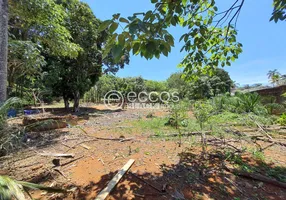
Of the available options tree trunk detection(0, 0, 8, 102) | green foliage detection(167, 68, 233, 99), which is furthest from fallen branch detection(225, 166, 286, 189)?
green foliage detection(167, 68, 233, 99)

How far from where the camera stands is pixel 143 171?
2576mm

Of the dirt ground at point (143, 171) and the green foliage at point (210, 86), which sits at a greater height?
the green foliage at point (210, 86)

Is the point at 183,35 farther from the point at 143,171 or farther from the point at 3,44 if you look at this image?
the point at 3,44

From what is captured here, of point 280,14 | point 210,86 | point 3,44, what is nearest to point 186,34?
point 280,14

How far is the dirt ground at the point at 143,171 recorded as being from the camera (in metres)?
2.08

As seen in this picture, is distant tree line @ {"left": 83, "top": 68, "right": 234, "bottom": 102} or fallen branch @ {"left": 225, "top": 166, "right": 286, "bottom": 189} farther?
distant tree line @ {"left": 83, "top": 68, "right": 234, "bottom": 102}

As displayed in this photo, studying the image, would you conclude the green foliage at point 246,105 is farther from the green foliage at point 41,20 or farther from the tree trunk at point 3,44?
the tree trunk at point 3,44

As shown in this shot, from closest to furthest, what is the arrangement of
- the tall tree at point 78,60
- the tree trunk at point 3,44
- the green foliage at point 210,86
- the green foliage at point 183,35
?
1. the green foliage at point 183,35
2. the tree trunk at point 3,44
3. the tall tree at point 78,60
4. the green foliage at point 210,86

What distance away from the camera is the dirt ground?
2.08 meters

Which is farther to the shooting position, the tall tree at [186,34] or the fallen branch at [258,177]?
the fallen branch at [258,177]

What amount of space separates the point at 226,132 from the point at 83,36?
8444 mm

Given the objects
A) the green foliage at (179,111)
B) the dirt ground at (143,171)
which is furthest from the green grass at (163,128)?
the dirt ground at (143,171)

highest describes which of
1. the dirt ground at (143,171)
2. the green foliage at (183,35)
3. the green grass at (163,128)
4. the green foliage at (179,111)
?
the green foliage at (183,35)

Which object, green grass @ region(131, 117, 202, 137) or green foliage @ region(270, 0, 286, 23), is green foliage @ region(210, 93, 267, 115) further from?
green foliage @ region(270, 0, 286, 23)
